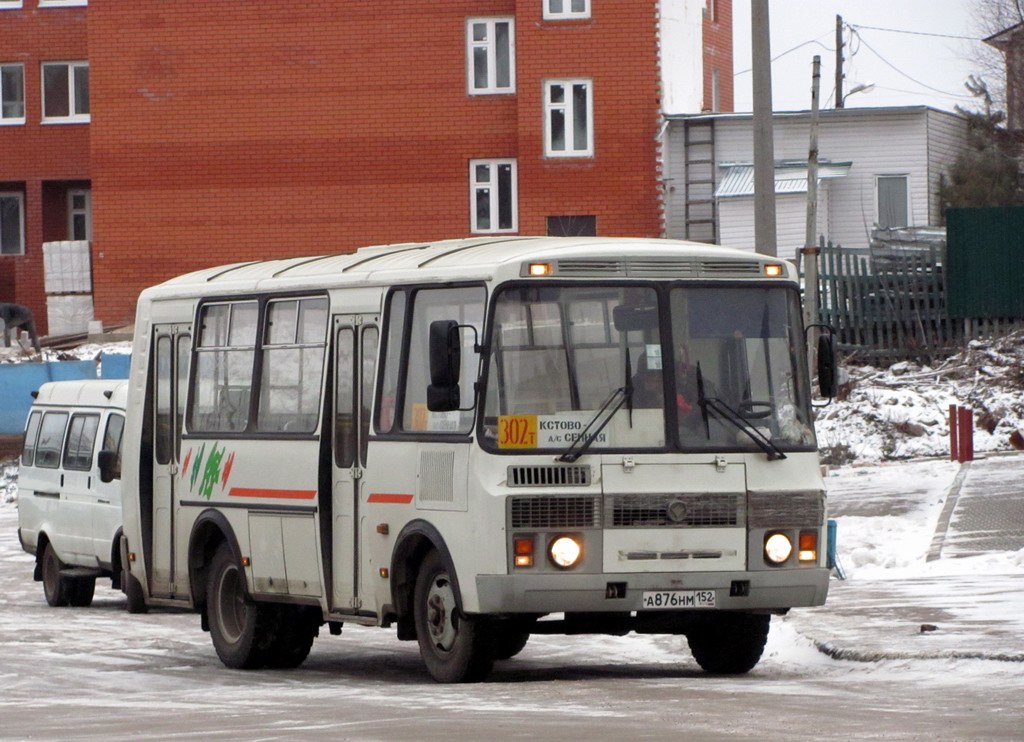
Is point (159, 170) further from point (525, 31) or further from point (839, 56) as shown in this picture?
point (839, 56)

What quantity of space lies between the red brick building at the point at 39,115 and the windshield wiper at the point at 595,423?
151 ft

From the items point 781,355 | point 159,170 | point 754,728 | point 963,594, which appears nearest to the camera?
point 754,728

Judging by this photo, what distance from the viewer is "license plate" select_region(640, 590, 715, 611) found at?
11.4m

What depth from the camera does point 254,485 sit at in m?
13.7

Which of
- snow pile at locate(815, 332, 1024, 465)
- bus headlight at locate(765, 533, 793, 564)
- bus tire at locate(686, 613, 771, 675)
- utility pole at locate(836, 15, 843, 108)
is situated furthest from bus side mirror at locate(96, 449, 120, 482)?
utility pole at locate(836, 15, 843, 108)

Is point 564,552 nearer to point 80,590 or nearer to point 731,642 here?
point 731,642

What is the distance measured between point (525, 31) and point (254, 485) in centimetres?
3556

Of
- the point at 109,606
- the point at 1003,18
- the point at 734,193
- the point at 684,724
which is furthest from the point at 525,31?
the point at 684,724

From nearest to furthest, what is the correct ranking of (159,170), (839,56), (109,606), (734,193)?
1. (109,606)
2. (734,193)
3. (159,170)
4. (839,56)

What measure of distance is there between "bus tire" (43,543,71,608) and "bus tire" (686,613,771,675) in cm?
902

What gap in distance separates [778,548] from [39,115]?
47.0 meters

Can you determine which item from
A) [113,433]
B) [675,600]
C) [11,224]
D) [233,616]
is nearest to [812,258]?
[113,433]

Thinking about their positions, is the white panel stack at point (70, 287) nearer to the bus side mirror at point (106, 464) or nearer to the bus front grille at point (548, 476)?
the bus side mirror at point (106, 464)

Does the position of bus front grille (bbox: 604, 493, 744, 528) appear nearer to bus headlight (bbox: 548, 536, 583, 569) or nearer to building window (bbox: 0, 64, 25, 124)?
bus headlight (bbox: 548, 536, 583, 569)
